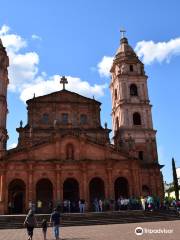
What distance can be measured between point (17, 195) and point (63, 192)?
5931 mm

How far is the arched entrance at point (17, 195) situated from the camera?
41.2 m

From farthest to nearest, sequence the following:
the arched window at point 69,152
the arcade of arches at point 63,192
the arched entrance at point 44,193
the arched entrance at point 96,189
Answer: the arched entrance at point 96,189 < the arched window at point 69,152 < the arched entrance at point 44,193 < the arcade of arches at point 63,192

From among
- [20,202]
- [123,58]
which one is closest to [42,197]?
[20,202]

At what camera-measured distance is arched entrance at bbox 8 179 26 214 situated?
4122cm

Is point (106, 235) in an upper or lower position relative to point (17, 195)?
lower

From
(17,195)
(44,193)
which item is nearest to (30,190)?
(44,193)

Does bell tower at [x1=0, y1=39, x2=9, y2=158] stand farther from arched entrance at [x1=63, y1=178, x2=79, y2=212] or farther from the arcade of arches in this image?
arched entrance at [x1=63, y1=178, x2=79, y2=212]

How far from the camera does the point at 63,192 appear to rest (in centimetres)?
4234

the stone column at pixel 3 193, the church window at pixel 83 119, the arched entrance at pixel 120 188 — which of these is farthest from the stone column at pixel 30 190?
the church window at pixel 83 119

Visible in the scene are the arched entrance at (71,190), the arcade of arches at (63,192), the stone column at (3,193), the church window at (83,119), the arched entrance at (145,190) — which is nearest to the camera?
the stone column at (3,193)

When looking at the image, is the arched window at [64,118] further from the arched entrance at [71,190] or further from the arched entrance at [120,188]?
the arched entrance at [120,188]

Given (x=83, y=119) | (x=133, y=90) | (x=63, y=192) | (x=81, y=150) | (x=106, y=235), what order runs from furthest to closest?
(x=133, y=90) < (x=83, y=119) < (x=63, y=192) < (x=81, y=150) < (x=106, y=235)

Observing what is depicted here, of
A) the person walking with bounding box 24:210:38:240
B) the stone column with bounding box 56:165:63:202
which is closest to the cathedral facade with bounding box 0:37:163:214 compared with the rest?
the stone column with bounding box 56:165:63:202

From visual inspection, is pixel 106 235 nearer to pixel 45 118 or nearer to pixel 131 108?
pixel 45 118
